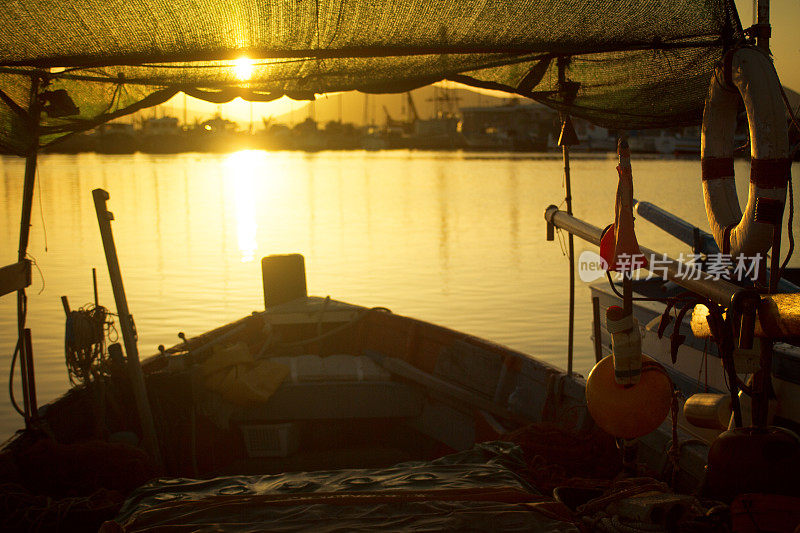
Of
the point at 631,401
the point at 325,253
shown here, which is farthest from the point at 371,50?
the point at 325,253

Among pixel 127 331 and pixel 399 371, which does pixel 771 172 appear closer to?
pixel 399 371

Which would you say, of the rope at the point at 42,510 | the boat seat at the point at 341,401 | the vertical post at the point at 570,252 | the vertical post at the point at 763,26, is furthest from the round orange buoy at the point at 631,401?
the boat seat at the point at 341,401

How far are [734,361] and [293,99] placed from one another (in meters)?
3.53

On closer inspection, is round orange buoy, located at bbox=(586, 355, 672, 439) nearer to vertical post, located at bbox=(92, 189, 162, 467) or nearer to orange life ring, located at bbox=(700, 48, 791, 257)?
orange life ring, located at bbox=(700, 48, 791, 257)

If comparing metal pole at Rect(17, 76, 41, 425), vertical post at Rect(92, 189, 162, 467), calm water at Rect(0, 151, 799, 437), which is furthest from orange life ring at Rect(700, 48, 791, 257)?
calm water at Rect(0, 151, 799, 437)

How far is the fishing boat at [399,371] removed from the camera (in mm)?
3059

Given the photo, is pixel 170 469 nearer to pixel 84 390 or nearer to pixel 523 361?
pixel 84 390

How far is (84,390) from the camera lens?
576 centimetres

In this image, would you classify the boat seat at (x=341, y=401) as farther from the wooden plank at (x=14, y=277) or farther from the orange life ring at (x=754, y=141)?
the orange life ring at (x=754, y=141)

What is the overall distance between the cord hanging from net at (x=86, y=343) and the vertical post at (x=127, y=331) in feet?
1.06

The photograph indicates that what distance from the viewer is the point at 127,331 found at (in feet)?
17.2

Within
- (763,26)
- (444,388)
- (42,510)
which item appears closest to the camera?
(42,510)

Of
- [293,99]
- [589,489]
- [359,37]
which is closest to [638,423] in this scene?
[589,489]

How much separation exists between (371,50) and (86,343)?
2.90 metres
